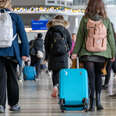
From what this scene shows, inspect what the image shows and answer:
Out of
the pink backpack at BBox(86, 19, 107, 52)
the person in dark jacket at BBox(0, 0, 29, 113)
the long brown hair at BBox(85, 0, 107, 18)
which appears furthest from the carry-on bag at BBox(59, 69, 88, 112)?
the long brown hair at BBox(85, 0, 107, 18)

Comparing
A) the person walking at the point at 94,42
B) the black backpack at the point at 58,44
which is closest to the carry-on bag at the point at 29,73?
the black backpack at the point at 58,44

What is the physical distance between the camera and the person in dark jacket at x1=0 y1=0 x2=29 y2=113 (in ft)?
20.5

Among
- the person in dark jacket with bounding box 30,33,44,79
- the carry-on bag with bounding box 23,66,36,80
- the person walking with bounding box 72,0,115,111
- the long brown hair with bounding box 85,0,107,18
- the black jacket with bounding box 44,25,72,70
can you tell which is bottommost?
the carry-on bag with bounding box 23,66,36,80

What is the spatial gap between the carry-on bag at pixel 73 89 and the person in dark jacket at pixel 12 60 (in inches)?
25.4

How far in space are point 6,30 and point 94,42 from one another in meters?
1.21

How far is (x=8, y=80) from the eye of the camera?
252 inches

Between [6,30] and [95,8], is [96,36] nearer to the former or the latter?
[95,8]

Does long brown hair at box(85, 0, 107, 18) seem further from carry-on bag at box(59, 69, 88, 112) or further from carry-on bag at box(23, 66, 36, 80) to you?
carry-on bag at box(23, 66, 36, 80)

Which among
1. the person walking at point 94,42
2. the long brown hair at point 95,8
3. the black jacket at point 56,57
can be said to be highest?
the long brown hair at point 95,8

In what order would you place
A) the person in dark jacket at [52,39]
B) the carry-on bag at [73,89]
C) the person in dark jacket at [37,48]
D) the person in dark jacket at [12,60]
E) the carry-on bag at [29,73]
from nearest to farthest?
1. the carry-on bag at [73,89]
2. the person in dark jacket at [12,60]
3. the person in dark jacket at [52,39]
4. the person in dark jacket at [37,48]
5. the carry-on bag at [29,73]

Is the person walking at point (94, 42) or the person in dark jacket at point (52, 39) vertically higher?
the person walking at point (94, 42)

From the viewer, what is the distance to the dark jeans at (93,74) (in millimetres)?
6254

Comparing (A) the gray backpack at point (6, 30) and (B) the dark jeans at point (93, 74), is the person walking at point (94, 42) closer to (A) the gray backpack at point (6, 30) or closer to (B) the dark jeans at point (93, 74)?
(B) the dark jeans at point (93, 74)

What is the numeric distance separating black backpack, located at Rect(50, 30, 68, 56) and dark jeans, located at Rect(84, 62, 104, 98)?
2.67 m
